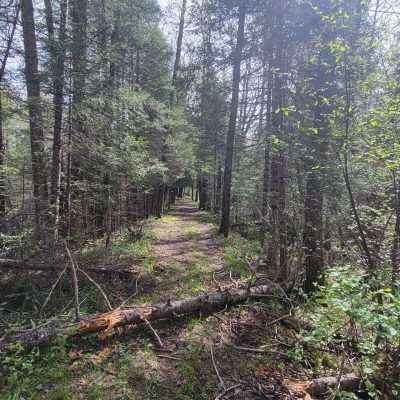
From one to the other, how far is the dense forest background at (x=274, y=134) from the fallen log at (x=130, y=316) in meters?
1.11

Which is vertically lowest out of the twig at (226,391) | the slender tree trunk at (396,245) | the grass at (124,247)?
the twig at (226,391)

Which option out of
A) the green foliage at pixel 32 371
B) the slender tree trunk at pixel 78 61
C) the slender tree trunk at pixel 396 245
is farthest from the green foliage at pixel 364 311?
the slender tree trunk at pixel 78 61

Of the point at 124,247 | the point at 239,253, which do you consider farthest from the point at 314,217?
the point at 124,247

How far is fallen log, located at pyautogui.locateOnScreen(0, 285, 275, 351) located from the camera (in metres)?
3.30

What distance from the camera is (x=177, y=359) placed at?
347cm

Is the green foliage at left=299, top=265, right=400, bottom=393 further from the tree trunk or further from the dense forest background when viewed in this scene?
the tree trunk

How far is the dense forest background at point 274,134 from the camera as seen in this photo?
3.36 metres

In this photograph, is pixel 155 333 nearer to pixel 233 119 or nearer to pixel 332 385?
pixel 332 385

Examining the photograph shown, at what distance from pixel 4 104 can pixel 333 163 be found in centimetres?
782

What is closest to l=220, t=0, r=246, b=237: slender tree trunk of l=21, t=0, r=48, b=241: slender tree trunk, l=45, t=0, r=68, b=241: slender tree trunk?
l=45, t=0, r=68, b=241: slender tree trunk

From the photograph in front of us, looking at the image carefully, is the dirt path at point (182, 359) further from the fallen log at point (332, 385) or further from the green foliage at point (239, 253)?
the green foliage at point (239, 253)

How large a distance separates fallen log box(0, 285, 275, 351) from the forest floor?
0.14 metres

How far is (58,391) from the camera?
9.16 ft

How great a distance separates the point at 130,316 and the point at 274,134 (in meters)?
5.04
